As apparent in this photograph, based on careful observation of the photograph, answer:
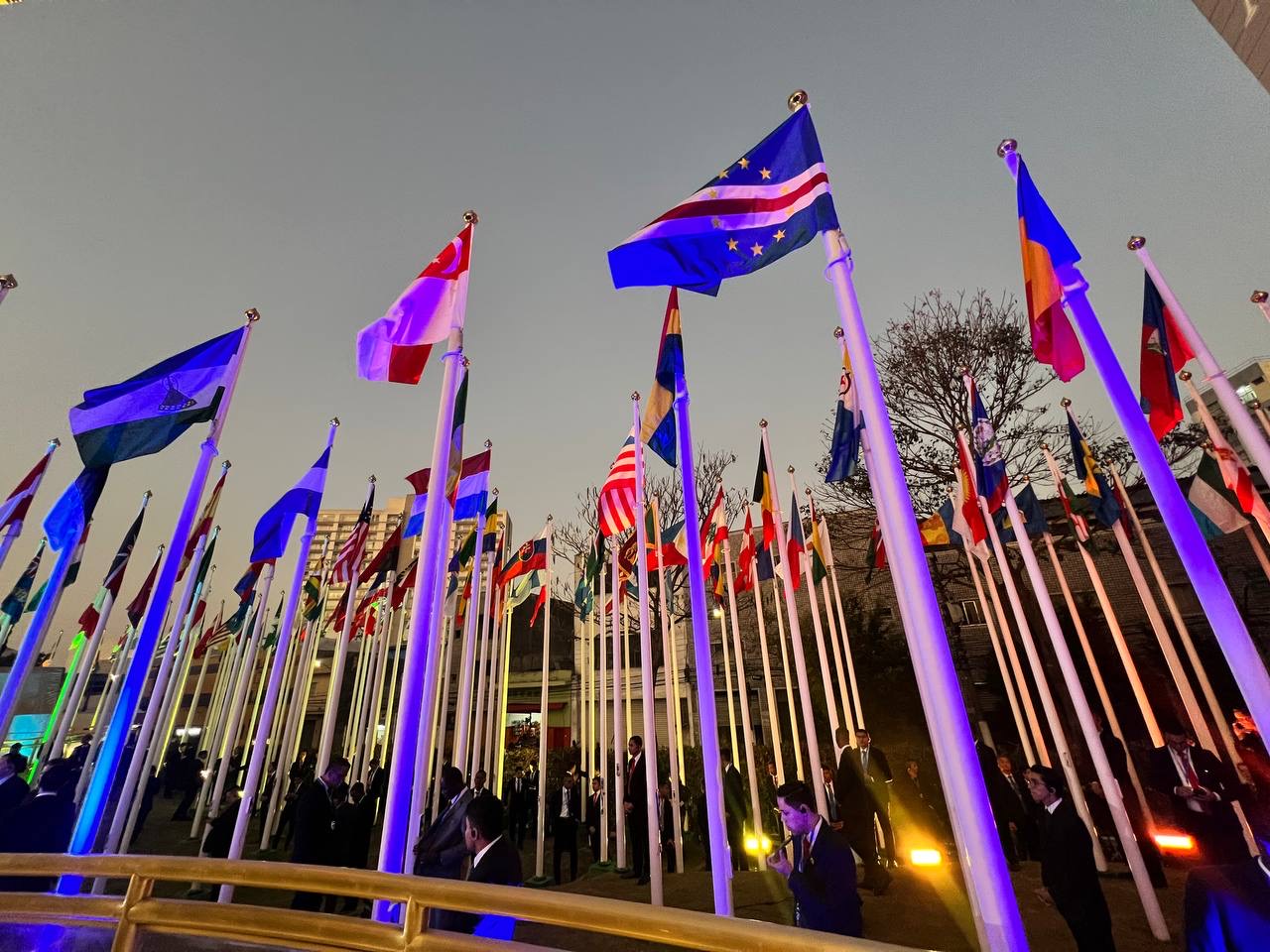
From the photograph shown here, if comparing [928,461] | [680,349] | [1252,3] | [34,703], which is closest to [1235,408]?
[1252,3]

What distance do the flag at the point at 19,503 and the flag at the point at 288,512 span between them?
A: 14.2ft

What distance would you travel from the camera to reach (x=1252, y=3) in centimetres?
673

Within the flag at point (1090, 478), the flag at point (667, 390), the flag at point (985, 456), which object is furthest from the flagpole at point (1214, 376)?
the flag at point (667, 390)

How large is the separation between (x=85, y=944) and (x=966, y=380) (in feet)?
39.1

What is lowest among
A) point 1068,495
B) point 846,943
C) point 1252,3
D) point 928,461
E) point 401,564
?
point 846,943

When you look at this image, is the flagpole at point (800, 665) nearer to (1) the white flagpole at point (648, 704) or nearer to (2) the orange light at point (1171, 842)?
(1) the white flagpole at point (648, 704)

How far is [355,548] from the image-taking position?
13.7 m

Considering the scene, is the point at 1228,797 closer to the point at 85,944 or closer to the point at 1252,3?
the point at 1252,3

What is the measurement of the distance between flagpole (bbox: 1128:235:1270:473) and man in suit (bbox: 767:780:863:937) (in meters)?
6.03

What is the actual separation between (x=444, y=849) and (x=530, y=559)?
1006 cm

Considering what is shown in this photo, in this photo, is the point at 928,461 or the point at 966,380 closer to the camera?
the point at 966,380

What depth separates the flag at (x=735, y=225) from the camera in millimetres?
5531

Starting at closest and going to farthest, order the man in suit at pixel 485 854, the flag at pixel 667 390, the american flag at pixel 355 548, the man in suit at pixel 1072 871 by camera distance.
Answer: the man in suit at pixel 485 854 → the man in suit at pixel 1072 871 → the flag at pixel 667 390 → the american flag at pixel 355 548

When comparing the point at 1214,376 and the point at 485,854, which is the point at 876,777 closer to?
the point at 1214,376
